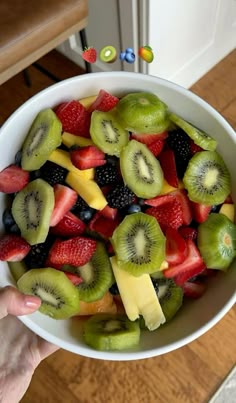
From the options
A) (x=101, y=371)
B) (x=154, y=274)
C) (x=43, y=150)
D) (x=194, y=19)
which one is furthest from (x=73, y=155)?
(x=194, y=19)

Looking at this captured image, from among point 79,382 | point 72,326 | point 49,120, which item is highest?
point 49,120

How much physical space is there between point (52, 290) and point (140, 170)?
9.0 inches

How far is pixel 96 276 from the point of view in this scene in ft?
2.43

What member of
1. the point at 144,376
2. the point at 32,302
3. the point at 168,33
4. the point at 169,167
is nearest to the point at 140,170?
the point at 169,167

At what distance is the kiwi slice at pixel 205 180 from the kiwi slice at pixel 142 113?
81 millimetres

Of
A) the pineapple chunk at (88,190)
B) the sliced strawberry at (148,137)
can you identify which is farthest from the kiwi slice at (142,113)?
the pineapple chunk at (88,190)

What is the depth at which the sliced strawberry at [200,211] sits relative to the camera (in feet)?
2.52

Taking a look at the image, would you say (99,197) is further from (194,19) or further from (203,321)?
(194,19)

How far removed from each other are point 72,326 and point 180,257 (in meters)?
0.20

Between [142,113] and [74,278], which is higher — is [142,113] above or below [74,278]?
above

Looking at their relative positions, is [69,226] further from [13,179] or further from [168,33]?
[168,33]

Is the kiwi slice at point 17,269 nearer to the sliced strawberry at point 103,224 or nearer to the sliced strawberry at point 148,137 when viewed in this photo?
the sliced strawberry at point 103,224

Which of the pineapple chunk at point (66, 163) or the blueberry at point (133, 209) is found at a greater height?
the pineapple chunk at point (66, 163)

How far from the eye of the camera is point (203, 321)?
703mm
